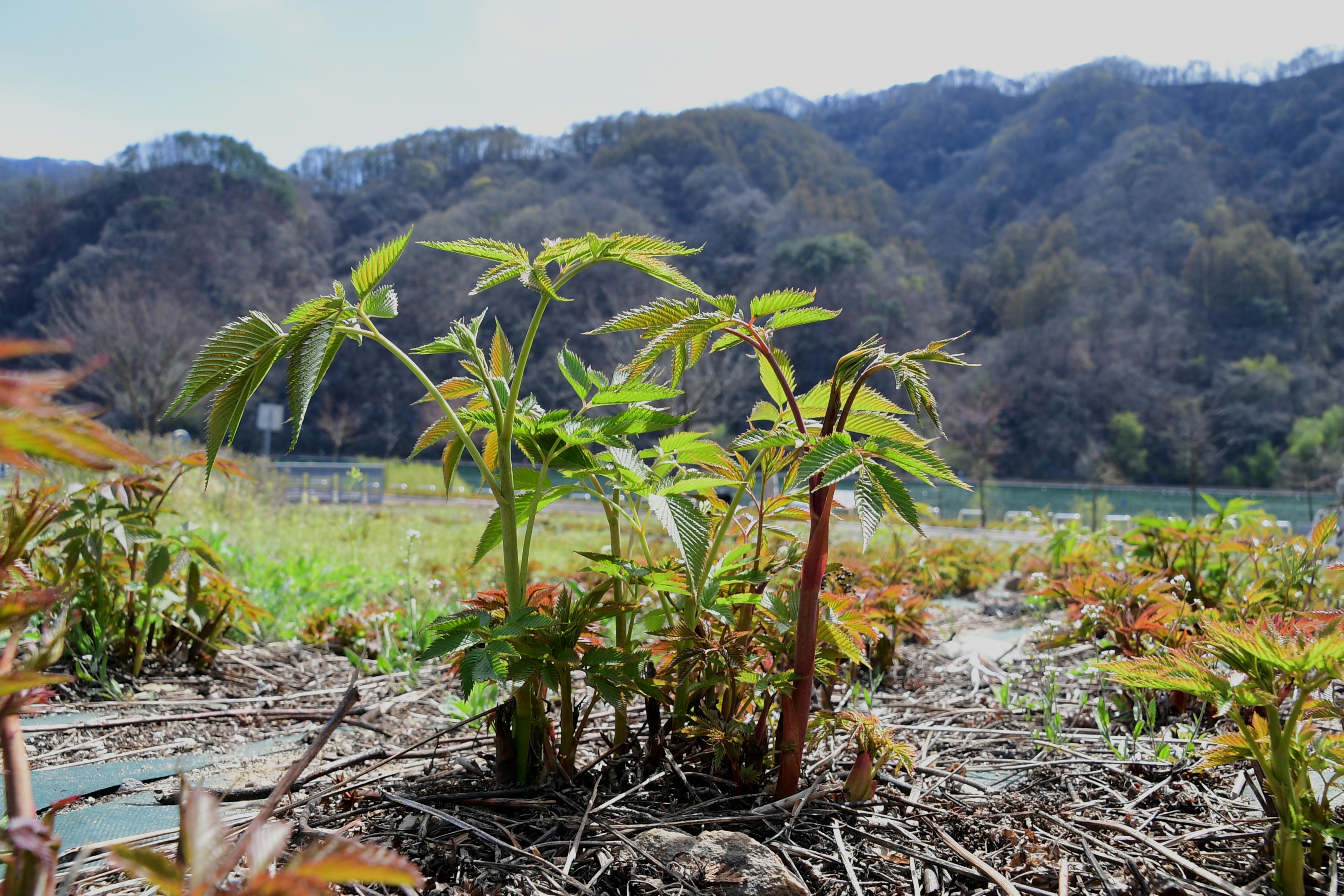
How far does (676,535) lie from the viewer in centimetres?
96

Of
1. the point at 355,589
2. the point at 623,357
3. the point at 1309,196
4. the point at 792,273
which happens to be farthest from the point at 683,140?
the point at 355,589

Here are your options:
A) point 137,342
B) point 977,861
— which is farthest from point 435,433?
point 137,342

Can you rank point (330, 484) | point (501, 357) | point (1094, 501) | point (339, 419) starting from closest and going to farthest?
point (501, 357) < point (1094, 501) < point (330, 484) < point (339, 419)

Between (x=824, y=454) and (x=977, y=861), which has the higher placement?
(x=824, y=454)

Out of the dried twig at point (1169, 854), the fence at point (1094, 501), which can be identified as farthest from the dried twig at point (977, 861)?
the fence at point (1094, 501)

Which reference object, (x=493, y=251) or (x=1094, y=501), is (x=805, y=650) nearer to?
(x=493, y=251)

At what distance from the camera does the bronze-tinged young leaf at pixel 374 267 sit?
1068mm

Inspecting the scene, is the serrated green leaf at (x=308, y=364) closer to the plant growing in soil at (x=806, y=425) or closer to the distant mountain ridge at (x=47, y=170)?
the plant growing in soil at (x=806, y=425)

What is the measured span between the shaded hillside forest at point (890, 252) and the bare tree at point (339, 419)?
0.26m

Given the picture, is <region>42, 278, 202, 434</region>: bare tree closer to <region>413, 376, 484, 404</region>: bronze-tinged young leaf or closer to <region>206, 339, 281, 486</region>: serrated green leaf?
<region>413, 376, 484, 404</region>: bronze-tinged young leaf

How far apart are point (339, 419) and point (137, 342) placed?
12236 millimetres

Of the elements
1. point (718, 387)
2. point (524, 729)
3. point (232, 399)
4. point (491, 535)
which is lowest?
point (524, 729)

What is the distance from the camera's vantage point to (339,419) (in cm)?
3906

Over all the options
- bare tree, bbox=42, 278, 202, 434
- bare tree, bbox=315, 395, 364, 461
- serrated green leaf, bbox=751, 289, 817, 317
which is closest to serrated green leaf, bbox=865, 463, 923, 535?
serrated green leaf, bbox=751, 289, 817, 317
